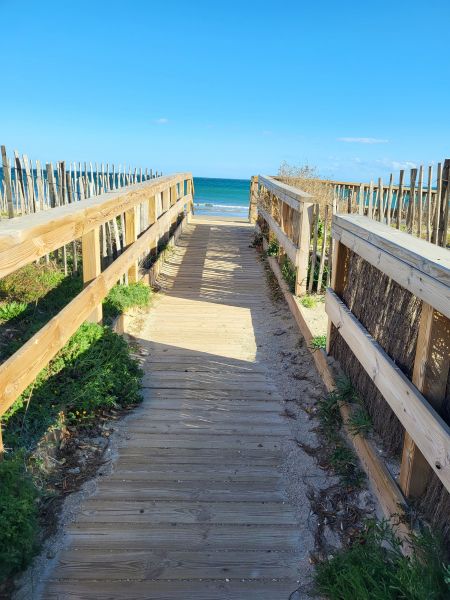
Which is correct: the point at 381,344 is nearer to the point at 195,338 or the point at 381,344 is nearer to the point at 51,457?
the point at 51,457

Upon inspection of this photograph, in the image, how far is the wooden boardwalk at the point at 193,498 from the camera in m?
2.46

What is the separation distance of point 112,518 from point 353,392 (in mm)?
1894

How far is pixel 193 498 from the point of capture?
3.07 m

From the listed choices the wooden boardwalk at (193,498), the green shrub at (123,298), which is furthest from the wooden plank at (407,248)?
the green shrub at (123,298)

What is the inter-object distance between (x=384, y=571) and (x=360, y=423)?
130cm

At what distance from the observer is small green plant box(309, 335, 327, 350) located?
493cm

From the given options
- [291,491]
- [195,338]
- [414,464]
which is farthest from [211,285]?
[414,464]

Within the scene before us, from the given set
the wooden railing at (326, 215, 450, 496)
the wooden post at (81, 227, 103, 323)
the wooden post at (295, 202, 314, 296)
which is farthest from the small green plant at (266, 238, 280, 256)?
the wooden railing at (326, 215, 450, 496)

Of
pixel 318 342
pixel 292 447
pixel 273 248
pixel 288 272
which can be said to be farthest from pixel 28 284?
pixel 273 248

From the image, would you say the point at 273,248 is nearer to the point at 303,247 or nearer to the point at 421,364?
the point at 303,247

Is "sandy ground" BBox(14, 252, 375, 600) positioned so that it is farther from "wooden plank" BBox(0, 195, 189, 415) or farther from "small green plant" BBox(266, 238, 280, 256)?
"small green plant" BBox(266, 238, 280, 256)

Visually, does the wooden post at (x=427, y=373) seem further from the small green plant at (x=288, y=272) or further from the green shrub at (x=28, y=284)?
the small green plant at (x=288, y=272)

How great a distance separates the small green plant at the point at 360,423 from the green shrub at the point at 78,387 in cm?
173

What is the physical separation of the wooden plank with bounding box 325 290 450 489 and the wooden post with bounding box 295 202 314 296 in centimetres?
309
